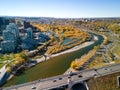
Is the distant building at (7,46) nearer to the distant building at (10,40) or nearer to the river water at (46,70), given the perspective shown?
the distant building at (10,40)

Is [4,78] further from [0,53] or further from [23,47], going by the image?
[23,47]

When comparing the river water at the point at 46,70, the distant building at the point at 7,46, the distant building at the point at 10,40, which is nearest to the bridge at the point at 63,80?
the river water at the point at 46,70

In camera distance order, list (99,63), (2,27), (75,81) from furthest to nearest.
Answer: (2,27) < (99,63) < (75,81)

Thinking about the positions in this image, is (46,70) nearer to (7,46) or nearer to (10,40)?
(7,46)

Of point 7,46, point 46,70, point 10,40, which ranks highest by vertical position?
point 10,40

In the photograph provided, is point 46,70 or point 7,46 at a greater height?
point 7,46

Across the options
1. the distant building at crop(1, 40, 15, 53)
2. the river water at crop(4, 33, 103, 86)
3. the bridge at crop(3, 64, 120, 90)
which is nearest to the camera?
the bridge at crop(3, 64, 120, 90)

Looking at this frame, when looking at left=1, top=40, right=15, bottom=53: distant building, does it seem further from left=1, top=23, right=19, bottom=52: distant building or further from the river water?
the river water

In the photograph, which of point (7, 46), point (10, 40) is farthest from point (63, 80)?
point (10, 40)

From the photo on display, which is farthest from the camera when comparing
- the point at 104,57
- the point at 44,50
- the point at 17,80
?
the point at 44,50

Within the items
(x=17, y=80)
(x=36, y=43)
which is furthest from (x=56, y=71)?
(x=36, y=43)

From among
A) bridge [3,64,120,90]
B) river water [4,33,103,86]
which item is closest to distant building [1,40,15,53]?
river water [4,33,103,86]
